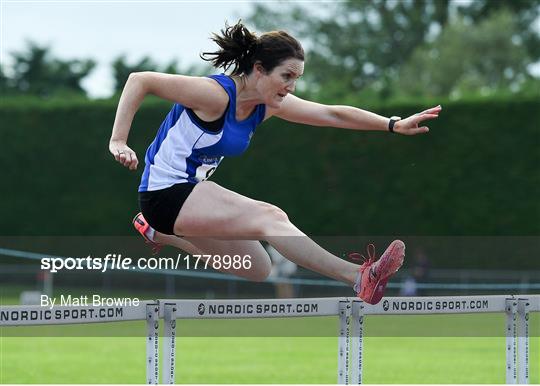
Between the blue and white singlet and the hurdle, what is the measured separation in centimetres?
76

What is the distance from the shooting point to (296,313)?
6.25 meters

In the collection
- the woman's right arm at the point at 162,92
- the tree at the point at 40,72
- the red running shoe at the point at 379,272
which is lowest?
the red running shoe at the point at 379,272

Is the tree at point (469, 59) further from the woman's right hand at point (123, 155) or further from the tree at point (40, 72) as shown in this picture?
the woman's right hand at point (123, 155)

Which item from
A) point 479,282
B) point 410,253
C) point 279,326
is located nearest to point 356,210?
point 410,253

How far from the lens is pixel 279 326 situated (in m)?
16.3

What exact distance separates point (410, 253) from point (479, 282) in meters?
2.00

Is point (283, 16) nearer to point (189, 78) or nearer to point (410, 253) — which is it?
point (410, 253)

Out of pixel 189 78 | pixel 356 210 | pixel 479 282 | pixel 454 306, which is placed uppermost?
pixel 356 210

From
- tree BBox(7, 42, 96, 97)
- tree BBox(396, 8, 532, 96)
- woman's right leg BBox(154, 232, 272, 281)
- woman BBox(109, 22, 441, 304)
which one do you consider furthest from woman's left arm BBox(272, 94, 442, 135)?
tree BBox(396, 8, 532, 96)

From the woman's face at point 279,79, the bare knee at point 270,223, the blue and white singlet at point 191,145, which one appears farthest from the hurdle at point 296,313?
the woman's face at point 279,79

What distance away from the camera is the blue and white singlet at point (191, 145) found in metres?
5.24

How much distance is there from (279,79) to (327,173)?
1558 centimetres

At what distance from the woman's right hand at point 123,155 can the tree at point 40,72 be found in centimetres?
2857

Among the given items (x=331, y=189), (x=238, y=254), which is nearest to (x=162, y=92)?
(x=238, y=254)
